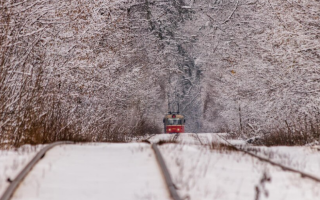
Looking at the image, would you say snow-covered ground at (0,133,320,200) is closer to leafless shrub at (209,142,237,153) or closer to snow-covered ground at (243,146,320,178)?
snow-covered ground at (243,146,320,178)

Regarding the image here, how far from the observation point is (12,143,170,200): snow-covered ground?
4761mm

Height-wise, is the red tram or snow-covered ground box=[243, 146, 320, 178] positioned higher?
the red tram

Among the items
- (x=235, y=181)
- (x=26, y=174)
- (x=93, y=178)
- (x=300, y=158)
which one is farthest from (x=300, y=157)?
(x=26, y=174)

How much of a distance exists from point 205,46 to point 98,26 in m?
31.0

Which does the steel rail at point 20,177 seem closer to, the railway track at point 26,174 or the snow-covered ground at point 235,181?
the railway track at point 26,174

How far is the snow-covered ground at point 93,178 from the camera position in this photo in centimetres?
476

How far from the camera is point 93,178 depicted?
18.4 ft

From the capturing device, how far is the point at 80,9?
1464cm

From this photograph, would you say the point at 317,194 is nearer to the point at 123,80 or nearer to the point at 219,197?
the point at 219,197

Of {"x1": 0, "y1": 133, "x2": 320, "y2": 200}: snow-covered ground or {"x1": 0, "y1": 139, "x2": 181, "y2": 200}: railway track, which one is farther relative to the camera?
{"x1": 0, "y1": 133, "x2": 320, "y2": 200}: snow-covered ground

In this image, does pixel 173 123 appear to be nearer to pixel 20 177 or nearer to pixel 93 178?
pixel 93 178

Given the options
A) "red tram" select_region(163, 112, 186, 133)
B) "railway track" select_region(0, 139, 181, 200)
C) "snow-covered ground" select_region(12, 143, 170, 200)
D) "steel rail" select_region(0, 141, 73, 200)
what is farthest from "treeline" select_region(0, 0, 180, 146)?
"red tram" select_region(163, 112, 186, 133)

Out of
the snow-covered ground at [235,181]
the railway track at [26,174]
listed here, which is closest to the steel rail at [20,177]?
the railway track at [26,174]

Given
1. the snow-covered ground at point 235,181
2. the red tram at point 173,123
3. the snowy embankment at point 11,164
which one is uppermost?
the red tram at point 173,123
